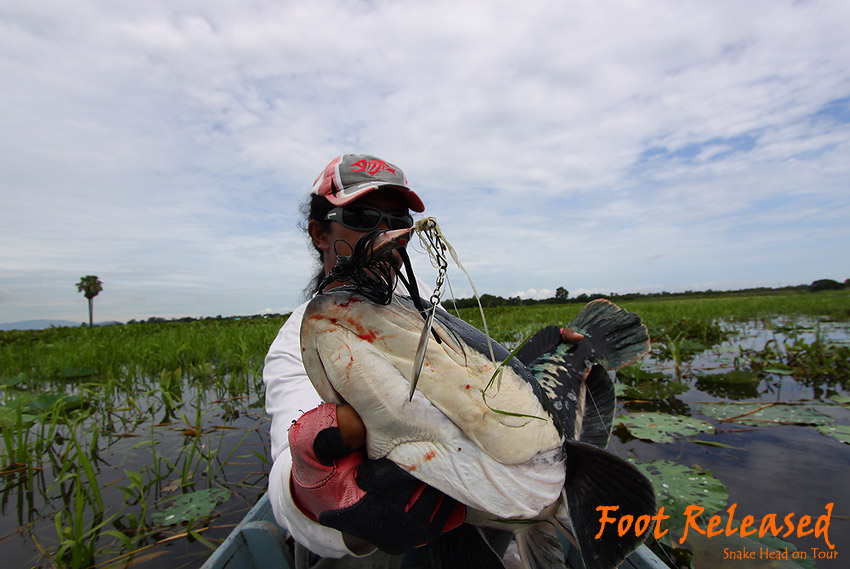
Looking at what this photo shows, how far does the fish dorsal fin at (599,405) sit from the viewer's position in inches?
57.2

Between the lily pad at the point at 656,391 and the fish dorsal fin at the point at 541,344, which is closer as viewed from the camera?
the fish dorsal fin at the point at 541,344

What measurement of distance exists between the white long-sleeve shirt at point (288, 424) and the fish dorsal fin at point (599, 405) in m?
0.89

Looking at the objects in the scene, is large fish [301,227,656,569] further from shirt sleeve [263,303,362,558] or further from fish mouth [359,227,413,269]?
shirt sleeve [263,303,362,558]

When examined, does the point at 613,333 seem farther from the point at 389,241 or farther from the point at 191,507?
the point at 191,507

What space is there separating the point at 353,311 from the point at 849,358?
6.29 metres

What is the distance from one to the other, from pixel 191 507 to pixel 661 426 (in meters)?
3.39

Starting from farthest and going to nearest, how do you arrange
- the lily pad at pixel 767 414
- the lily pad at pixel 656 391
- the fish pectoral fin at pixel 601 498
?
the lily pad at pixel 656 391 < the lily pad at pixel 767 414 < the fish pectoral fin at pixel 601 498

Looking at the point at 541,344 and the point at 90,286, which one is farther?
the point at 90,286

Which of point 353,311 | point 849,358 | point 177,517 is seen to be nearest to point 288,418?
point 353,311

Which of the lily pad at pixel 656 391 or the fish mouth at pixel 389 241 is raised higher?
the fish mouth at pixel 389 241

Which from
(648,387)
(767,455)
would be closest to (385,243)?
(767,455)

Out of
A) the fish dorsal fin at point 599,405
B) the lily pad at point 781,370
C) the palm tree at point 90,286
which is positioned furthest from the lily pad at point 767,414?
the palm tree at point 90,286

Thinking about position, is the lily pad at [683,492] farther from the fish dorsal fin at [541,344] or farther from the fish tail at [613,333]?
the fish dorsal fin at [541,344]

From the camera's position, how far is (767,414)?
3.36 m
